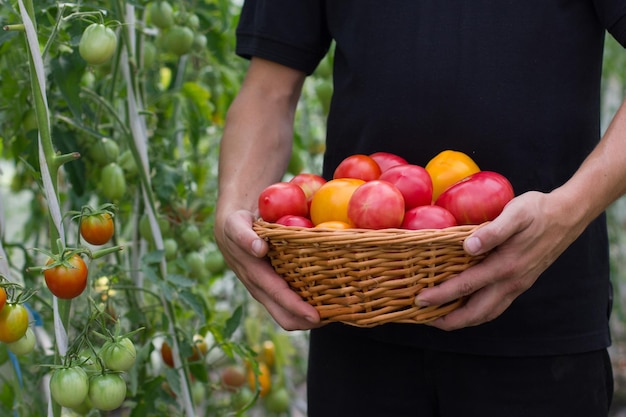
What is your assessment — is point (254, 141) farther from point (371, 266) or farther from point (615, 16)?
point (615, 16)

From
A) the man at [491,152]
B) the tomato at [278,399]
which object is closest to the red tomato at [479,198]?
the man at [491,152]

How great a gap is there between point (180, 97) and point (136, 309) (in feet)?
1.74

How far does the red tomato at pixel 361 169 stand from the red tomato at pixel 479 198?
0.46 feet

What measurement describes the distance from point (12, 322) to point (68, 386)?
0.36 feet

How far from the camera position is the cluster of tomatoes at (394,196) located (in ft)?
3.67

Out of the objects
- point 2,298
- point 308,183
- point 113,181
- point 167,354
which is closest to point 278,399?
point 167,354

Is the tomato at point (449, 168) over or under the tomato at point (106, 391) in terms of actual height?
over

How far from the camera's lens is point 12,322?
1.11m

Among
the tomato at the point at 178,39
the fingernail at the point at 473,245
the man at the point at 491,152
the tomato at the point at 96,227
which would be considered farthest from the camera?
the tomato at the point at 178,39

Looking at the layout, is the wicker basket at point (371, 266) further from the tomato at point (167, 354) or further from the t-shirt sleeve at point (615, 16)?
the tomato at point (167, 354)

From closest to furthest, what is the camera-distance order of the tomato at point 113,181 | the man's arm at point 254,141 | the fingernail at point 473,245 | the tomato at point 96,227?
the fingernail at point 473,245
the tomato at point 96,227
the man's arm at point 254,141
the tomato at point 113,181

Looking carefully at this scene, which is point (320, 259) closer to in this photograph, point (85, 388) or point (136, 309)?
point (85, 388)

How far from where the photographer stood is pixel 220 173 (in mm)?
1485

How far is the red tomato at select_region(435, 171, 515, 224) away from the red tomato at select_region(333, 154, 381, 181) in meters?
0.14
